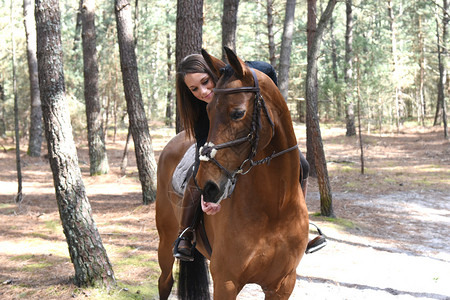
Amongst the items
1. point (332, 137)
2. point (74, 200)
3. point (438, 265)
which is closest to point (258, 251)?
point (74, 200)

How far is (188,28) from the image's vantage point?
7324mm

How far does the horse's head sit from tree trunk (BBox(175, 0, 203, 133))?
15.8ft

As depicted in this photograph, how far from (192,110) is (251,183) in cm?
95

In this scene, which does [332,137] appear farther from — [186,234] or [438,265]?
[186,234]

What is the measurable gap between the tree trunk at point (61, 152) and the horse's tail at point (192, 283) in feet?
4.38

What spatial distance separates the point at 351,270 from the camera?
22.6ft

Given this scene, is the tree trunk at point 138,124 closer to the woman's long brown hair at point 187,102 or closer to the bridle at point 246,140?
the woman's long brown hair at point 187,102

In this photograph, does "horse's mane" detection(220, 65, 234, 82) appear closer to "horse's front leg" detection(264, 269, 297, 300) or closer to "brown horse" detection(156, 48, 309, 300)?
"brown horse" detection(156, 48, 309, 300)

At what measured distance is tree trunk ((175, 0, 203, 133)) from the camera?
7.30 m

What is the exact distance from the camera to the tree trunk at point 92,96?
15091mm

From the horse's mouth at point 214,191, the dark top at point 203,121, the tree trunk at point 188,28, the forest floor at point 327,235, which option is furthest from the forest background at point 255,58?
the horse's mouth at point 214,191

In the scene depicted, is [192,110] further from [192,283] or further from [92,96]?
[92,96]

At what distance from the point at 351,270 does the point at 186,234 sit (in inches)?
168

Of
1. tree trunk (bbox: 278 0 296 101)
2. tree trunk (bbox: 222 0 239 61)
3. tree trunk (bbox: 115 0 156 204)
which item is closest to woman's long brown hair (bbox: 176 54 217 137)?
tree trunk (bbox: 115 0 156 204)
